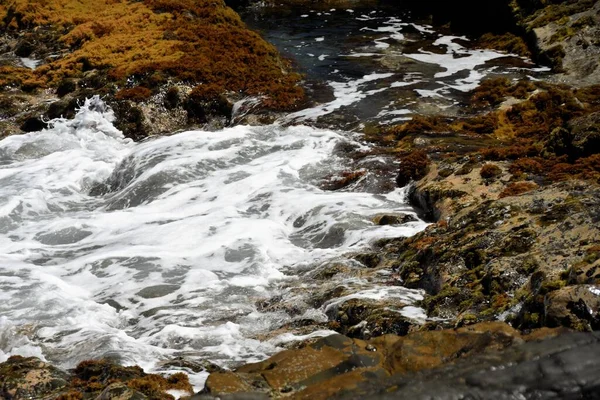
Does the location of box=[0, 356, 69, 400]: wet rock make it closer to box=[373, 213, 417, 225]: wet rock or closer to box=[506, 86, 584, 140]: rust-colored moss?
box=[373, 213, 417, 225]: wet rock

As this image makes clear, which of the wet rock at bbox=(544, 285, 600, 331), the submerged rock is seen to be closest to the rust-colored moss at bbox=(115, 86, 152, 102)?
the submerged rock

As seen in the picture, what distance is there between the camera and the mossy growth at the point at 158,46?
25.9m

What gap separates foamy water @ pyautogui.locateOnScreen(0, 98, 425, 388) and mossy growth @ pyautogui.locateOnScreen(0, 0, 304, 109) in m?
3.34

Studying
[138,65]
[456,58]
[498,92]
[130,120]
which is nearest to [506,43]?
[456,58]

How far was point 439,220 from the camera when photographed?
14.0 m

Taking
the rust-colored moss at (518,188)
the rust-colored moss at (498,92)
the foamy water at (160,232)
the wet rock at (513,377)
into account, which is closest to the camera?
the wet rock at (513,377)

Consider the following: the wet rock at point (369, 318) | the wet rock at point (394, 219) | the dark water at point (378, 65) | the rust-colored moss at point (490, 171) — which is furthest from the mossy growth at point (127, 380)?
the dark water at point (378, 65)

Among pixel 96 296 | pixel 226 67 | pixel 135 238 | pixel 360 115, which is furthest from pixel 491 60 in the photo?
pixel 96 296

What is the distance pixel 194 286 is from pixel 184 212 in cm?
455

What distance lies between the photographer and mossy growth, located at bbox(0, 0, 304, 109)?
85.0 ft

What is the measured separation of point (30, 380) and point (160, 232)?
8.04m

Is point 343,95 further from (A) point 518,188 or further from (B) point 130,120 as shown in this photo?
(A) point 518,188

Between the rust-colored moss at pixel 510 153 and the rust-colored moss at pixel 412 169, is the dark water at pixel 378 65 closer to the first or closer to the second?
the rust-colored moss at pixel 412 169

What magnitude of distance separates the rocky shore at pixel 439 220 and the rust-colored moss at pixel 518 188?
0.05 m
